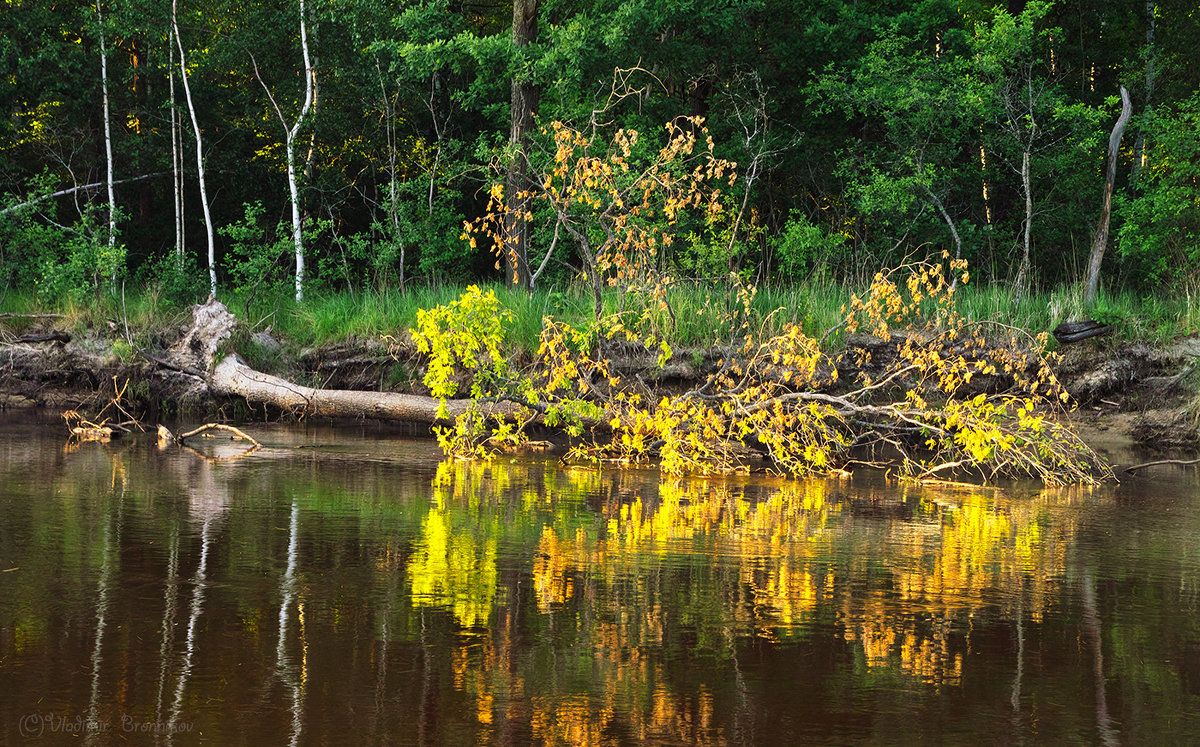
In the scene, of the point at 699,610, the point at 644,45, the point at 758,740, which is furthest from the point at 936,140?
the point at 758,740

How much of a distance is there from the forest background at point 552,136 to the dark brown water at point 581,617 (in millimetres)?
13154

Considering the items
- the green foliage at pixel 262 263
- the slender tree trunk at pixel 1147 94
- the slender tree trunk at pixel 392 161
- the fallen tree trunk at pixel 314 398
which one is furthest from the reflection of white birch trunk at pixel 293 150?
the slender tree trunk at pixel 1147 94

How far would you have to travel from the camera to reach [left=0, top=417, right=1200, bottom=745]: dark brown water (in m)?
5.01

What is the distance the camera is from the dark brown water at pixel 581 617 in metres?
5.01

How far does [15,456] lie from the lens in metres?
13.4

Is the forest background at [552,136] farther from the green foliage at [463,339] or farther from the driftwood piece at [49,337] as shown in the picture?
the green foliage at [463,339]

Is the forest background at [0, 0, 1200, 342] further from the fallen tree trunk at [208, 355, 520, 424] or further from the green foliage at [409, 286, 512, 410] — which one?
the green foliage at [409, 286, 512, 410]

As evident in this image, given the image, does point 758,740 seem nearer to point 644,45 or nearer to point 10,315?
point 10,315

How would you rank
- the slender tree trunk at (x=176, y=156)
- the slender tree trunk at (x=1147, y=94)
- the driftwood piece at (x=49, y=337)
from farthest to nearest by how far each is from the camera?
the slender tree trunk at (x=1147, y=94) → the slender tree trunk at (x=176, y=156) → the driftwood piece at (x=49, y=337)

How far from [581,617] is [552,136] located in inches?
779

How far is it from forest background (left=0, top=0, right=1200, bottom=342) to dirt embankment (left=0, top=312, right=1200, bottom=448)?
2803 millimetres

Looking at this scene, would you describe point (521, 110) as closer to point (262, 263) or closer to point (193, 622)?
point (262, 263)

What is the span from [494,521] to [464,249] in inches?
782

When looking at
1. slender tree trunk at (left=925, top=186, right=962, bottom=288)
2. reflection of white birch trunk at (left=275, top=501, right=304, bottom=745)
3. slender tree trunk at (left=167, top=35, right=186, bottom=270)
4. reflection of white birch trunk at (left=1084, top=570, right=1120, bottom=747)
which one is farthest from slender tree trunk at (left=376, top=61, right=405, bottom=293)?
reflection of white birch trunk at (left=1084, top=570, right=1120, bottom=747)
